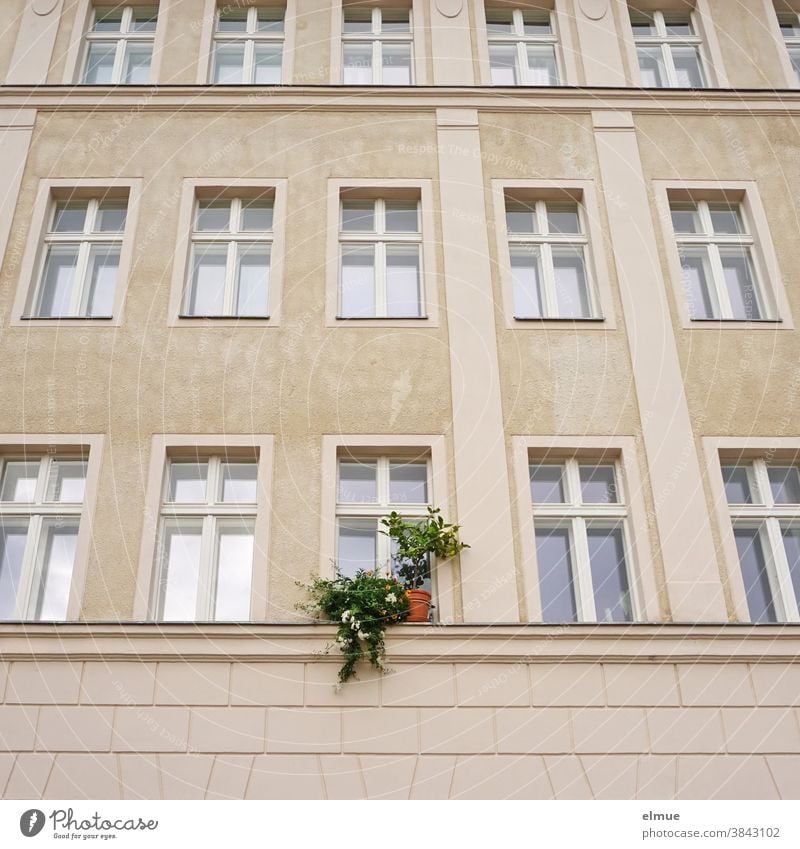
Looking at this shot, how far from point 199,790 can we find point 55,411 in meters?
4.32

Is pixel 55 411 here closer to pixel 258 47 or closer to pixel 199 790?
pixel 199 790

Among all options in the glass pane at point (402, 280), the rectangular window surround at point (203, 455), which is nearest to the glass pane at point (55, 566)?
the rectangular window surround at point (203, 455)

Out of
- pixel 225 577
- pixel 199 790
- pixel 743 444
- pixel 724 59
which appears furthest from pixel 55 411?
pixel 724 59

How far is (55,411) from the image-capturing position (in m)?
11.0

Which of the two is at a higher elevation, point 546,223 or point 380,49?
point 380,49

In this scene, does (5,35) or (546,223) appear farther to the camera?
(5,35)

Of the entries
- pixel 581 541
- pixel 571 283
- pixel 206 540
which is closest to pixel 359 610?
pixel 206 540

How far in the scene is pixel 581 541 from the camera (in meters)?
10.6

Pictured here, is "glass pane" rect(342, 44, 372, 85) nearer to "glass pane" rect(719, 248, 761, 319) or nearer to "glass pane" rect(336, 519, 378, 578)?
"glass pane" rect(719, 248, 761, 319)

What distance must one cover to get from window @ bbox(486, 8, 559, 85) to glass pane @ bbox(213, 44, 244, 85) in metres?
3.43

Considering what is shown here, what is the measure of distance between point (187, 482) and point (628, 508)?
15.2ft

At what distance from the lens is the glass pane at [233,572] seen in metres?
10.3

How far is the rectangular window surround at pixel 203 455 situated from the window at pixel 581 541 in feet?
9.07

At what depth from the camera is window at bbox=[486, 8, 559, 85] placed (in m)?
14.1
